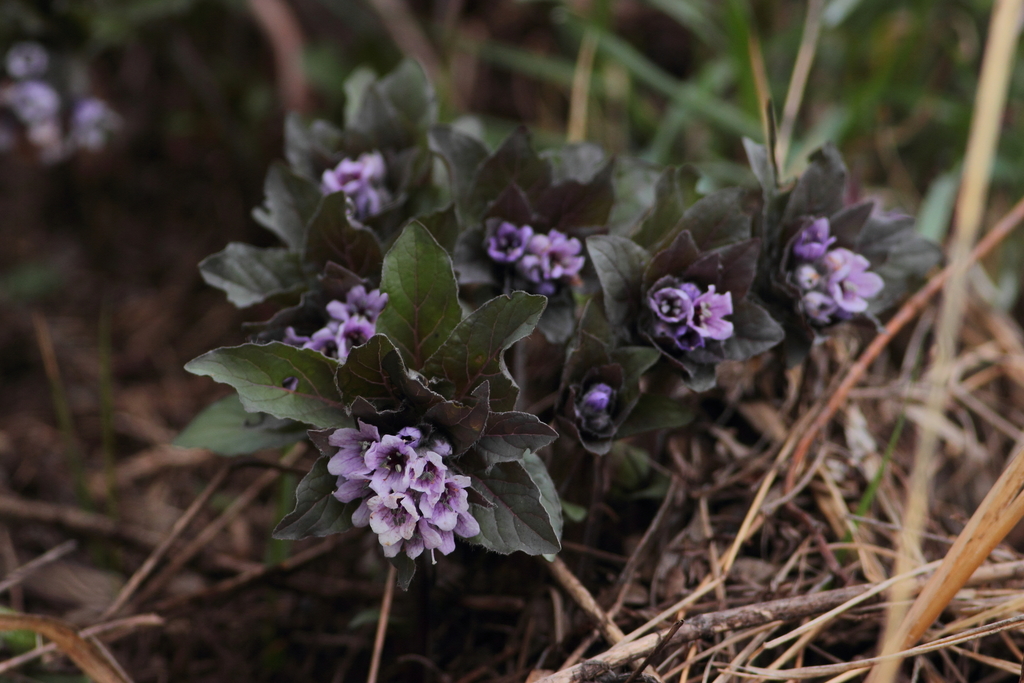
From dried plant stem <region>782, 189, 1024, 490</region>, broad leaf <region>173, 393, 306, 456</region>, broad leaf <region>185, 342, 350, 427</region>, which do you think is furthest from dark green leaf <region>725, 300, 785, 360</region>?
broad leaf <region>173, 393, 306, 456</region>

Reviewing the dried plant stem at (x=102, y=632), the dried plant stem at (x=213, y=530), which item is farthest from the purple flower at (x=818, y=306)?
the dried plant stem at (x=102, y=632)

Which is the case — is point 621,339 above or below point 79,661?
above

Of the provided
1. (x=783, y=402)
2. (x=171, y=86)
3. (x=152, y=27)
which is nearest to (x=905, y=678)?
(x=783, y=402)

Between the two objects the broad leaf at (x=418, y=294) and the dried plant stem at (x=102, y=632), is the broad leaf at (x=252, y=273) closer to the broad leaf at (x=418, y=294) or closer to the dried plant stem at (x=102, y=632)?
the broad leaf at (x=418, y=294)

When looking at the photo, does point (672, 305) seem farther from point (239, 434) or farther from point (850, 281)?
point (239, 434)

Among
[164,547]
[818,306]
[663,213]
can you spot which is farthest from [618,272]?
[164,547]

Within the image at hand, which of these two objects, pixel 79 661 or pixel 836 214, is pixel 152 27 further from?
pixel 836 214
